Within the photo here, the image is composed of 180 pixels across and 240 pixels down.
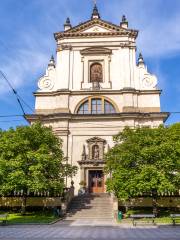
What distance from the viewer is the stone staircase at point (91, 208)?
26.0 meters

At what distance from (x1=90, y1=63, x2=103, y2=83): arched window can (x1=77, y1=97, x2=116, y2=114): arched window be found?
291 centimetres

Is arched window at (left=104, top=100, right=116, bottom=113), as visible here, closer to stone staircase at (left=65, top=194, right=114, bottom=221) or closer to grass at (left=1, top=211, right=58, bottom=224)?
stone staircase at (left=65, top=194, right=114, bottom=221)

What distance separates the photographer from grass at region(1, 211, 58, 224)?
23047 mm

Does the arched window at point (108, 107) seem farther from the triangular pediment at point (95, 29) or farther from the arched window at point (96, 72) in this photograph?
the triangular pediment at point (95, 29)

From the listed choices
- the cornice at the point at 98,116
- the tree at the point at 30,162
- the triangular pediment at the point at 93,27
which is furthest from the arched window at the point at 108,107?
the tree at the point at 30,162

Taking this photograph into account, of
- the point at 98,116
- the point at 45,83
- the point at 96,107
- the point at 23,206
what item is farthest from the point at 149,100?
the point at 23,206

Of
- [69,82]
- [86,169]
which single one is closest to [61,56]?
[69,82]

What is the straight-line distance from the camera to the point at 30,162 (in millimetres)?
27297

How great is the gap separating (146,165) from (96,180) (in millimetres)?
11475

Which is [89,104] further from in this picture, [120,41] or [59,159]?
[59,159]

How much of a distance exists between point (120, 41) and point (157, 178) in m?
22.4

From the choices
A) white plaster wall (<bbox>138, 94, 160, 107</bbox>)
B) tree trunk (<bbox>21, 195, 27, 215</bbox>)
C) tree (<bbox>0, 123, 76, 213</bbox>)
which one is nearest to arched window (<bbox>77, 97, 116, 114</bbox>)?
white plaster wall (<bbox>138, 94, 160, 107</bbox>)

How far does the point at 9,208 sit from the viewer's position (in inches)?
1169

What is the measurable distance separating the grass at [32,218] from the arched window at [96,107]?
14850mm
